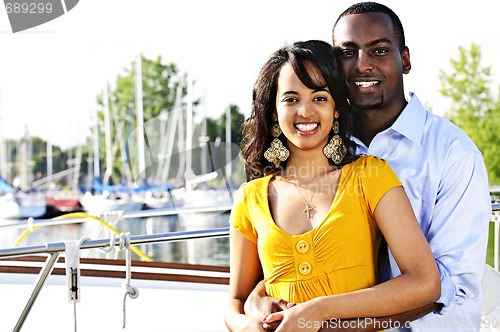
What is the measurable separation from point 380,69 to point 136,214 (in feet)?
7.17

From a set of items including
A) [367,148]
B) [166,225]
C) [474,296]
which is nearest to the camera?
[474,296]

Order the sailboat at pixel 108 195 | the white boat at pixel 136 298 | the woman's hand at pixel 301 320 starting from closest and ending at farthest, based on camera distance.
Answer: the woman's hand at pixel 301 320, the white boat at pixel 136 298, the sailboat at pixel 108 195

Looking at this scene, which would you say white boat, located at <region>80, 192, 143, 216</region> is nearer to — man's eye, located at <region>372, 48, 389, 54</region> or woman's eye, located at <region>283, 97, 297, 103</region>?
man's eye, located at <region>372, 48, 389, 54</region>

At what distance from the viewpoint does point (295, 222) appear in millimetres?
2275

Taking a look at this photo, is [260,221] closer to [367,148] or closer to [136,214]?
[367,148]

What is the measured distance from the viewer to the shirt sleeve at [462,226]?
2338 millimetres

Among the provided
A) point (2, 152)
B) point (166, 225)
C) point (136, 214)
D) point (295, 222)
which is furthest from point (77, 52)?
point (295, 222)

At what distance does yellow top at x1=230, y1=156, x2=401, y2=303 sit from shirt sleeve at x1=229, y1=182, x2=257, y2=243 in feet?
0.34

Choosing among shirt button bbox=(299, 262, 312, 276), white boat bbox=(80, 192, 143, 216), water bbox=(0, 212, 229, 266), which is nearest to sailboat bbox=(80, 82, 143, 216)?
white boat bbox=(80, 192, 143, 216)

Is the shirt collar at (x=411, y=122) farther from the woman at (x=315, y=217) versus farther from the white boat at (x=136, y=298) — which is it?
the white boat at (x=136, y=298)

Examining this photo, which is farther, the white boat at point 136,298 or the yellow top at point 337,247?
the white boat at point 136,298

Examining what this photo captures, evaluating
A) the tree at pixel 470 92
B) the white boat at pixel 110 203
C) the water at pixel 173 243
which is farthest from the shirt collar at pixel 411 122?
the white boat at pixel 110 203

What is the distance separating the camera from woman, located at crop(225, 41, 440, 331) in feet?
7.06

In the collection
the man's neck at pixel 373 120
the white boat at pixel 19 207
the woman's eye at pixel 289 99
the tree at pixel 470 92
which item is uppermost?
the woman's eye at pixel 289 99
